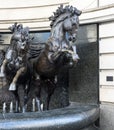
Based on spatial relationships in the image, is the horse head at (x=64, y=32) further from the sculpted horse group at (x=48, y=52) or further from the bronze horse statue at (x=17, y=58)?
the bronze horse statue at (x=17, y=58)

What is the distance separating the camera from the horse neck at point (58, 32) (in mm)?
5836

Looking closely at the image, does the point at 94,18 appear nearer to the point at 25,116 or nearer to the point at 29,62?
the point at 29,62

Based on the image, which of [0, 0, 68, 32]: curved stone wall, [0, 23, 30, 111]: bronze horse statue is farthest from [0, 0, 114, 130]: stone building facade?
[0, 23, 30, 111]: bronze horse statue

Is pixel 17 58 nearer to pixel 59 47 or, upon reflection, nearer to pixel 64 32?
pixel 59 47

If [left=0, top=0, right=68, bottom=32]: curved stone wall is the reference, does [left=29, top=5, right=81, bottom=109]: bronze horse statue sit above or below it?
below

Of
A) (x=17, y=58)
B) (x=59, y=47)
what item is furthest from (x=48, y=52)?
(x=17, y=58)

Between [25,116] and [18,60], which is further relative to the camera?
[18,60]

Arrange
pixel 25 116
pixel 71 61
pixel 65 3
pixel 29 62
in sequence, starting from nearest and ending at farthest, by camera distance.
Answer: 1. pixel 25 116
2. pixel 71 61
3. pixel 29 62
4. pixel 65 3

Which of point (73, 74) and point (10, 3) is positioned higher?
point (10, 3)

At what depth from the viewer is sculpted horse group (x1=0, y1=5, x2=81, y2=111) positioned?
5.66 m

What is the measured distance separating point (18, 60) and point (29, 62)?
0.63 metres

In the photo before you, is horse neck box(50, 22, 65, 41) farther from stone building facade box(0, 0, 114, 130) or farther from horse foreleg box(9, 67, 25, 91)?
stone building facade box(0, 0, 114, 130)

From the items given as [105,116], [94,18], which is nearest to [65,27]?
[94,18]

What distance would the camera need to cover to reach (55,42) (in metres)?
5.75
